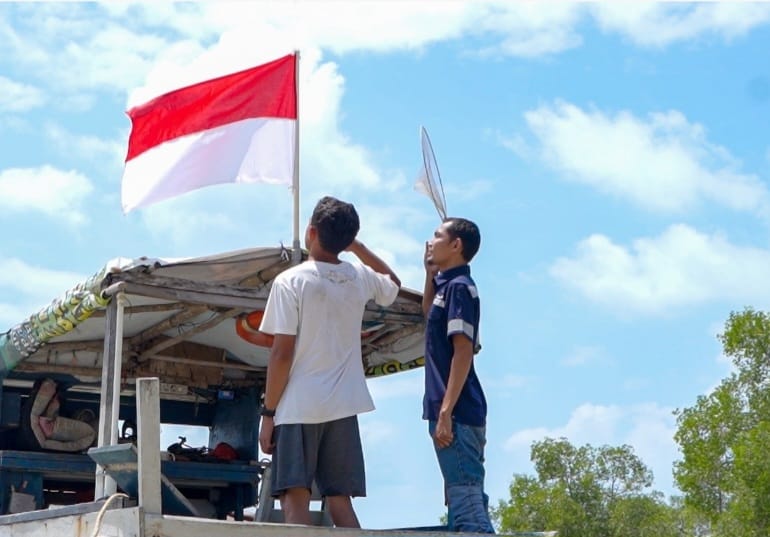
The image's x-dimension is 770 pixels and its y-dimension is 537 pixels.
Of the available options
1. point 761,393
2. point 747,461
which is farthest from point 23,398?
point 761,393

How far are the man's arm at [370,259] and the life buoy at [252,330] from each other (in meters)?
1.52

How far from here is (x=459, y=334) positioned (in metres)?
5.36

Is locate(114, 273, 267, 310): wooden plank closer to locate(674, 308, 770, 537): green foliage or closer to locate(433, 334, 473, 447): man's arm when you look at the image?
locate(433, 334, 473, 447): man's arm

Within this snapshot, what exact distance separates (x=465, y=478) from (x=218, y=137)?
2.94 m

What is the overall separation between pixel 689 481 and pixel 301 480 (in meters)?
27.4

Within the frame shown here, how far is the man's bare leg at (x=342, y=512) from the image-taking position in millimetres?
5371

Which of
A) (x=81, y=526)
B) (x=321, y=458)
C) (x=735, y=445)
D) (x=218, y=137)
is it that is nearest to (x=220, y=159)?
(x=218, y=137)

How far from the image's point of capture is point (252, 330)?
7.64 metres

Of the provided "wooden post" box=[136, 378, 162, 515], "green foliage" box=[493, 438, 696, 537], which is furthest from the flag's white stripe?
"green foliage" box=[493, 438, 696, 537]

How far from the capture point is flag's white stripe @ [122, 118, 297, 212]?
7.12 m

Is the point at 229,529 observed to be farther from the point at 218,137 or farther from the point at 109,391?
the point at 218,137

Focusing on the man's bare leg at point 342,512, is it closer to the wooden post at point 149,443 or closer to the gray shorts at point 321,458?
the gray shorts at point 321,458

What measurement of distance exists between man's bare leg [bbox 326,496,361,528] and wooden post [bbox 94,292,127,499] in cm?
128

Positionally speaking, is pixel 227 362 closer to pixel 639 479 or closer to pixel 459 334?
pixel 459 334
